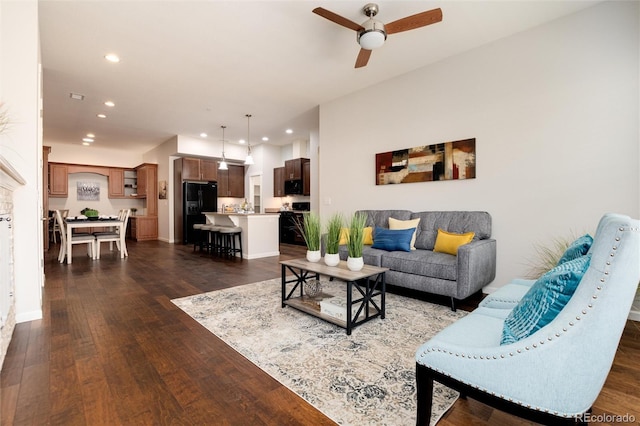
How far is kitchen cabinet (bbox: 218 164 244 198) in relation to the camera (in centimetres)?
915

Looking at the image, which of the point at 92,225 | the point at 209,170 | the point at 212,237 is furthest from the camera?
the point at 209,170

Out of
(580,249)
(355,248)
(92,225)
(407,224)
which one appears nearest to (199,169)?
(92,225)

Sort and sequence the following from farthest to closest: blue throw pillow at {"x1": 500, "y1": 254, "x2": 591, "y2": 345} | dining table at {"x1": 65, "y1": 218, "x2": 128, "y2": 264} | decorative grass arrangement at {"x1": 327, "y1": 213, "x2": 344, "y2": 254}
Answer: dining table at {"x1": 65, "y1": 218, "x2": 128, "y2": 264} < decorative grass arrangement at {"x1": 327, "y1": 213, "x2": 344, "y2": 254} < blue throw pillow at {"x1": 500, "y1": 254, "x2": 591, "y2": 345}

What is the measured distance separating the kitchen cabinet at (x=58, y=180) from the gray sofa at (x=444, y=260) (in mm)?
9414

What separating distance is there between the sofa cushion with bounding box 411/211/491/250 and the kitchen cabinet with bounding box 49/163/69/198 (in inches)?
397

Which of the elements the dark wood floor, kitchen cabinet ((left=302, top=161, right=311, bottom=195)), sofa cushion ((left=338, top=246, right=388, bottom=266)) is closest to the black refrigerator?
kitchen cabinet ((left=302, top=161, right=311, bottom=195))

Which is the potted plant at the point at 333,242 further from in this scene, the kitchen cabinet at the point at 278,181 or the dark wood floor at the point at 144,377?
the kitchen cabinet at the point at 278,181

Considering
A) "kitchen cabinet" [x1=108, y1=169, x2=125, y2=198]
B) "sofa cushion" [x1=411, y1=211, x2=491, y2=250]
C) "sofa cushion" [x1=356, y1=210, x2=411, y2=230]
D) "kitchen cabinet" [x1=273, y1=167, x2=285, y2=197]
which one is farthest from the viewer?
"kitchen cabinet" [x1=108, y1=169, x2=125, y2=198]

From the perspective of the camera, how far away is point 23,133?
2635 millimetres

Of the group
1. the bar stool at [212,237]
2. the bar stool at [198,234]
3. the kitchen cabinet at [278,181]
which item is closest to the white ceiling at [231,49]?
the bar stool at [212,237]

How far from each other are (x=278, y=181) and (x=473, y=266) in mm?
6867

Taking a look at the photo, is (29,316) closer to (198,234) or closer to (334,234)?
(334,234)

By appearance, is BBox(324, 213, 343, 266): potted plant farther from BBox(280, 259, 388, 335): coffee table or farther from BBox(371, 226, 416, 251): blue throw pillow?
BBox(371, 226, 416, 251): blue throw pillow

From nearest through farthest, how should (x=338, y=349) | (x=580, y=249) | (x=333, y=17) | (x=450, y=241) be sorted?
1. (x=580, y=249)
2. (x=338, y=349)
3. (x=333, y=17)
4. (x=450, y=241)
